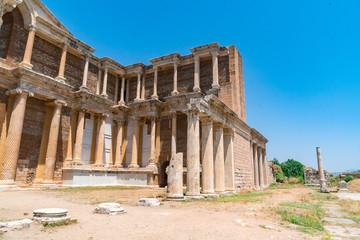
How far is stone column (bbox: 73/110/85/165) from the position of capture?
20.6 metres

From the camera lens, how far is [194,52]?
959 inches

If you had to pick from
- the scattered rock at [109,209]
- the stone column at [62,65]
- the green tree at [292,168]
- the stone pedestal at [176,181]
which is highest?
the stone column at [62,65]

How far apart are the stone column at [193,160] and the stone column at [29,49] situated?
1362 cm

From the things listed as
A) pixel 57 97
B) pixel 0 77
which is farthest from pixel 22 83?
pixel 57 97

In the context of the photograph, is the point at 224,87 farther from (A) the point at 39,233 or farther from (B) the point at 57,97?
(A) the point at 39,233

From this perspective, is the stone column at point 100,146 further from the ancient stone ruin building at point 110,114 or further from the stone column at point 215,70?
the stone column at point 215,70

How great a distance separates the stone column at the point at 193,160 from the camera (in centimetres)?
1209

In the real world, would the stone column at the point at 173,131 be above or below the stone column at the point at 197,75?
below

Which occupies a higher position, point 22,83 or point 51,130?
point 22,83

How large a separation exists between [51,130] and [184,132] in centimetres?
1171

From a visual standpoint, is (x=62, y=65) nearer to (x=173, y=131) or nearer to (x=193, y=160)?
(x=173, y=131)

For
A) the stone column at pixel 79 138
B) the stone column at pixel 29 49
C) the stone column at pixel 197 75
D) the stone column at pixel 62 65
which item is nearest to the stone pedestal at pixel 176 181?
the stone column at pixel 79 138

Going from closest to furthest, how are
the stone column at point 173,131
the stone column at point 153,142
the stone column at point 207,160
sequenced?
the stone column at point 207,160, the stone column at point 173,131, the stone column at point 153,142

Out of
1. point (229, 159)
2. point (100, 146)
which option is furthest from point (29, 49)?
point (229, 159)
